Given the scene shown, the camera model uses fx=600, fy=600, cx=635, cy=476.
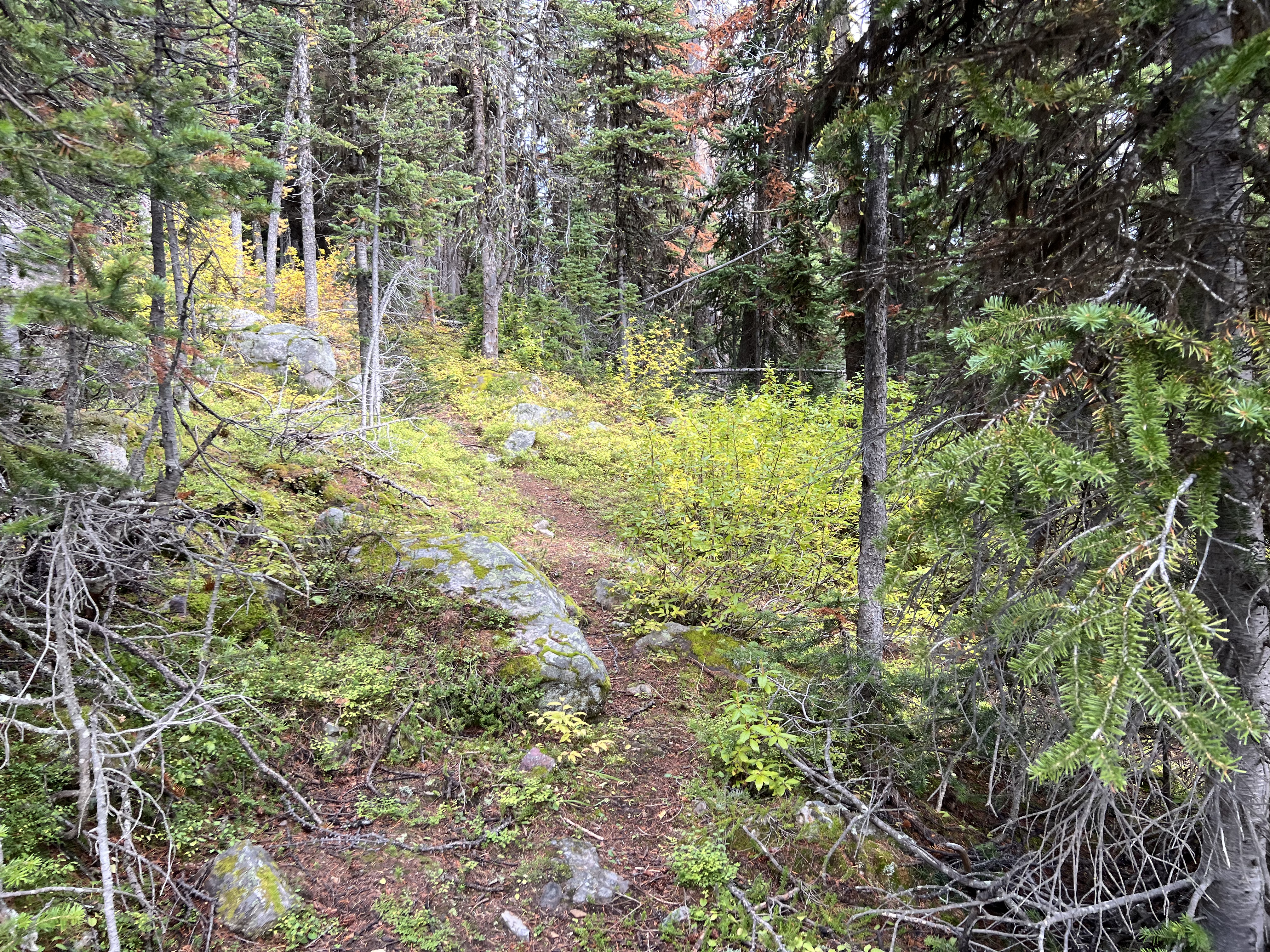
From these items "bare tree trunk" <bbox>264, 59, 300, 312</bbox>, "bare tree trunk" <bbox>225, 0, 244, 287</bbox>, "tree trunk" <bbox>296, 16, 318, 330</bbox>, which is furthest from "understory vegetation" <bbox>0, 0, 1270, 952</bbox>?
"tree trunk" <bbox>296, 16, 318, 330</bbox>

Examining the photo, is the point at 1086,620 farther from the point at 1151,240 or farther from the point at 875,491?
the point at 1151,240

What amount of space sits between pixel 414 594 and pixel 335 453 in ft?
9.52

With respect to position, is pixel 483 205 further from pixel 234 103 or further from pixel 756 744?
pixel 756 744

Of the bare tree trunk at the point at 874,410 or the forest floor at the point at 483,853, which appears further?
the bare tree trunk at the point at 874,410

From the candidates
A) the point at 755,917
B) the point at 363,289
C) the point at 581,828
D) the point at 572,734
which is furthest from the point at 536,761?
the point at 363,289

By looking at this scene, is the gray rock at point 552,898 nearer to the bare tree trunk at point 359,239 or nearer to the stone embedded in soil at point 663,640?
the stone embedded in soil at point 663,640

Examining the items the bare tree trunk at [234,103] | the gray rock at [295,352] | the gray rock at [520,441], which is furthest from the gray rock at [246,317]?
the gray rock at [520,441]

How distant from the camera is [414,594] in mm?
5230

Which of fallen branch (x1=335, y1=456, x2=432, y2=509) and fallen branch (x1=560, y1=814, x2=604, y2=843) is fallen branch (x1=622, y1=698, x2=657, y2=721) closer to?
fallen branch (x1=560, y1=814, x2=604, y2=843)

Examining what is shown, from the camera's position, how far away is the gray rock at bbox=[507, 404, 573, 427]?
14500 millimetres

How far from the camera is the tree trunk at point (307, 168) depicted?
13383mm

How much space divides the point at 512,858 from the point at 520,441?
1038 cm

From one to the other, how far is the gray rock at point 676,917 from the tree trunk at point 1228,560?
2264 mm

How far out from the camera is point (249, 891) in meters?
2.88
